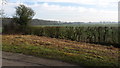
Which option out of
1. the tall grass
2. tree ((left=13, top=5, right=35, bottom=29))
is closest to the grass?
the tall grass

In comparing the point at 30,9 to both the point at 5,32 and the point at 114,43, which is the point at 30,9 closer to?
the point at 5,32

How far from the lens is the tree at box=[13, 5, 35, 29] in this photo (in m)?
23.2

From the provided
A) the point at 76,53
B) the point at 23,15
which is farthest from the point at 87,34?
the point at 23,15

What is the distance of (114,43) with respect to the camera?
461 inches

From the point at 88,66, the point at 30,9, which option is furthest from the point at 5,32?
the point at 88,66

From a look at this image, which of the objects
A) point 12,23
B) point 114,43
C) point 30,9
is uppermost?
point 30,9

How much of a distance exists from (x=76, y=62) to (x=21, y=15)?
19.3 meters

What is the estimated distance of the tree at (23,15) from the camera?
23.2 metres

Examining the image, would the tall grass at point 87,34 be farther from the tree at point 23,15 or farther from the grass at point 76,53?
the tree at point 23,15

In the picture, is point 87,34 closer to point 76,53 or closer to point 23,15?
point 76,53

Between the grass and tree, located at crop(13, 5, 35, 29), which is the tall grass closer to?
the grass

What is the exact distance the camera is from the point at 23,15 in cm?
2356

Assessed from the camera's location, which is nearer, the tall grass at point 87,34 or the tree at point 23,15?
the tall grass at point 87,34

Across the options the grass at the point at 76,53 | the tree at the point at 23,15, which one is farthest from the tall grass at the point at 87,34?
the tree at the point at 23,15
